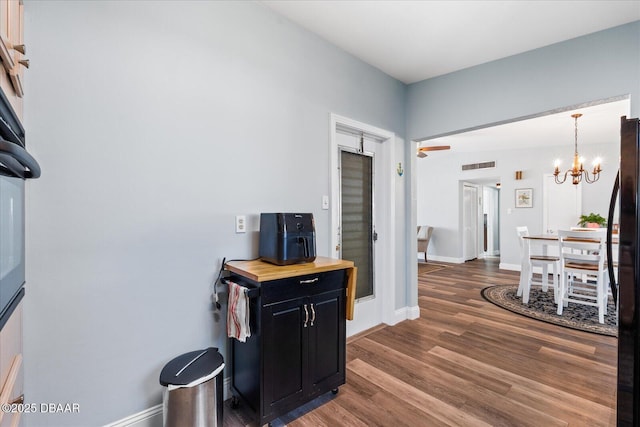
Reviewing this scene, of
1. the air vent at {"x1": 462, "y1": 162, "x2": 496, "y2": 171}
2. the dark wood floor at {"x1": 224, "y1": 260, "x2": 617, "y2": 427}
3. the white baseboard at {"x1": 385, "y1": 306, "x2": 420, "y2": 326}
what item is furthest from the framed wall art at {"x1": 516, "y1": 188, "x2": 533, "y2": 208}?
the white baseboard at {"x1": 385, "y1": 306, "x2": 420, "y2": 326}

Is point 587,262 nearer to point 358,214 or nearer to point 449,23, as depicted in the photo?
point 358,214

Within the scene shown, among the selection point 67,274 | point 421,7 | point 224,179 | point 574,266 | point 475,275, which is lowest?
point 475,275

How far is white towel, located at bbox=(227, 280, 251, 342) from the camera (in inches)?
64.6

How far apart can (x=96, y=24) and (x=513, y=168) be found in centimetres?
763

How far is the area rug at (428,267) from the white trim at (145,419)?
17.4 ft

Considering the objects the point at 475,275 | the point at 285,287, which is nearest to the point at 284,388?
the point at 285,287

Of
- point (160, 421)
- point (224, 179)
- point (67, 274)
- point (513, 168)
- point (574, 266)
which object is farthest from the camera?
point (513, 168)

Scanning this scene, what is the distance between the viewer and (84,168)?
1465mm

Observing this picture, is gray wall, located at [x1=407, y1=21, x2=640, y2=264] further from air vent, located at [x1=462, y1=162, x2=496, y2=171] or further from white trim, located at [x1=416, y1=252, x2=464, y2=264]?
white trim, located at [x1=416, y1=252, x2=464, y2=264]

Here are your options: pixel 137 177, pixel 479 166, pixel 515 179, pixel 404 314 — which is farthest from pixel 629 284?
pixel 479 166

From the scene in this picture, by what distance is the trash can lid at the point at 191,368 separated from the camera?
143cm

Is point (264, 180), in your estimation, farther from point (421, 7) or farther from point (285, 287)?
point (421, 7)

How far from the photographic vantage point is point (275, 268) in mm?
1772

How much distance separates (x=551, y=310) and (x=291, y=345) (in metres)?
3.87
